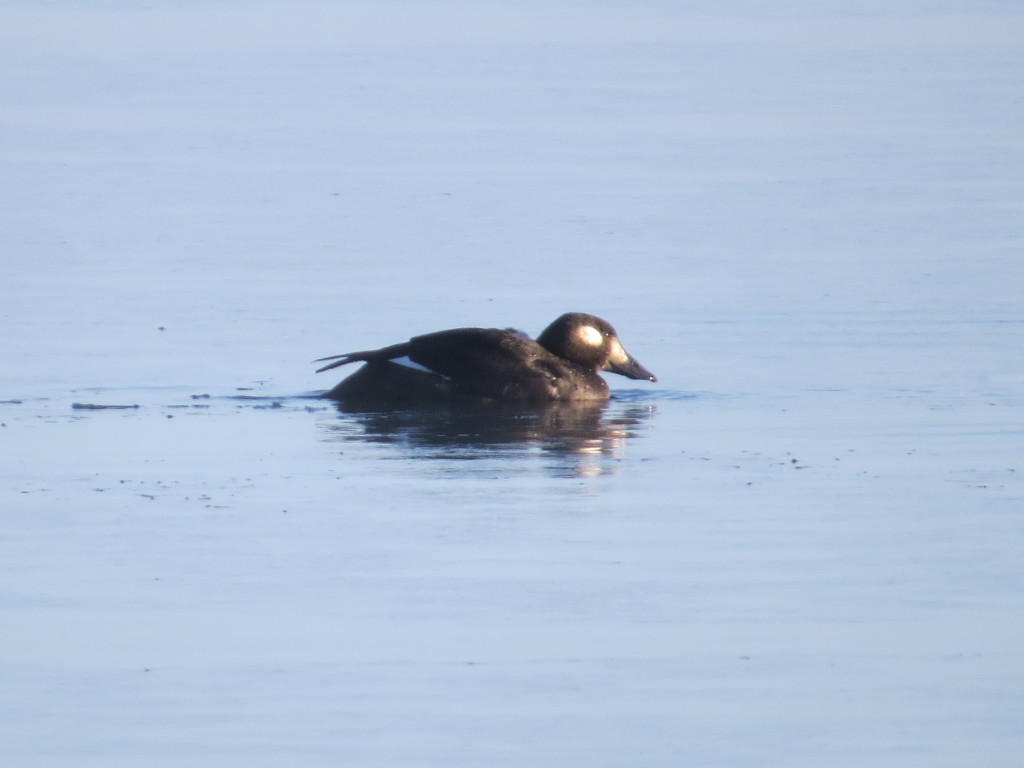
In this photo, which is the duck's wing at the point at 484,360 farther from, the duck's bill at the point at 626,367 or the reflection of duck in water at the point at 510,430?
the duck's bill at the point at 626,367

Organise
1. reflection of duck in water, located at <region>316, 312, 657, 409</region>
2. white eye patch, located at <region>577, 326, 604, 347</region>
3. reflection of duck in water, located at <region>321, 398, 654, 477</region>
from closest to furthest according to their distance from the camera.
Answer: reflection of duck in water, located at <region>321, 398, 654, 477</region> → reflection of duck in water, located at <region>316, 312, 657, 409</region> → white eye patch, located at <region>577, 326, 604, 347</region>

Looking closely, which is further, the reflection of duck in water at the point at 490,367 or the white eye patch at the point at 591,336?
the white eye patch at the point at 591,336

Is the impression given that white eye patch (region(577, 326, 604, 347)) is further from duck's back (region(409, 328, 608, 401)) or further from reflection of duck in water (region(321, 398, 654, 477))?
reflection of duck in water (region(321, 398, 654, 477))

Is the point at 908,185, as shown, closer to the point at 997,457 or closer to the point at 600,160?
the point at 600,160

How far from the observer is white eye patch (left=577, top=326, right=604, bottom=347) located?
42.2ft

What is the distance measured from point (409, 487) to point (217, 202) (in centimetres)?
1060

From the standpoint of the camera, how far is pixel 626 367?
12.9 m

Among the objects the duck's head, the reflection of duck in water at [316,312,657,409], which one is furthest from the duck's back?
the duck's head

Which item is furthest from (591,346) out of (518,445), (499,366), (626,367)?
(518,445)

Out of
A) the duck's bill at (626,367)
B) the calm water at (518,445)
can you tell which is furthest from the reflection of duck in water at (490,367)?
the calm water at (518,445)

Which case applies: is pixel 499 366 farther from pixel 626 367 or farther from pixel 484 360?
pixel 626 367

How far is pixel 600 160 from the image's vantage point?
22328 mm

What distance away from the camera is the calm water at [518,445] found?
659 centimetres

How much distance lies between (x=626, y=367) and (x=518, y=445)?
2.03m
